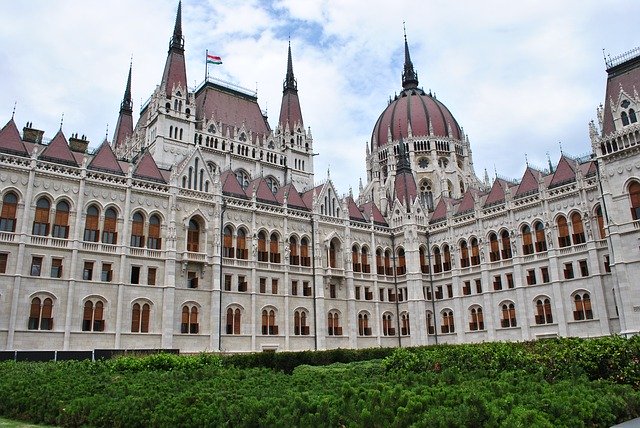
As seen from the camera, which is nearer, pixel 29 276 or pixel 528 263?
pixel 29 276

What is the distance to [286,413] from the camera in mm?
10664

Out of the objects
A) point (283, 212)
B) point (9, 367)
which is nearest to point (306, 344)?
point (283, 212)

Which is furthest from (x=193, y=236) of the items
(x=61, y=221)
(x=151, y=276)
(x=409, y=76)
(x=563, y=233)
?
(x=409, y=76)

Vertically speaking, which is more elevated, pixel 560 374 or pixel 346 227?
pixel 346 227

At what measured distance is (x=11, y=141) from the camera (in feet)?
126

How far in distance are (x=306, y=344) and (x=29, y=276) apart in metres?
24.0

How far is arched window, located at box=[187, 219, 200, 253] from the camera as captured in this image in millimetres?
44531

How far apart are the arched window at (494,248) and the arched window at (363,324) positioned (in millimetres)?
14026

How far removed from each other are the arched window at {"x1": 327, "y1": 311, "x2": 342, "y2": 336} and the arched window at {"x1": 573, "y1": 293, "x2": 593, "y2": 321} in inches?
840

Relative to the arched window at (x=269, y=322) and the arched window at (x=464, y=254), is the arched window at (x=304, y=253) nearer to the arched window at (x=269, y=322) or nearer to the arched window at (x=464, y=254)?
the arched window at (x=269, y=322)

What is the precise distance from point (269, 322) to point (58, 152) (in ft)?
73.9

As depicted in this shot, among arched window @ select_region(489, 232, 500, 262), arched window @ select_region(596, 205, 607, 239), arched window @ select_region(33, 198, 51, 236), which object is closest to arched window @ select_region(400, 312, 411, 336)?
arched window @ select_region(489, 232, 500, 262)

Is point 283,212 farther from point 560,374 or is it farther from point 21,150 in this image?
point 560,374

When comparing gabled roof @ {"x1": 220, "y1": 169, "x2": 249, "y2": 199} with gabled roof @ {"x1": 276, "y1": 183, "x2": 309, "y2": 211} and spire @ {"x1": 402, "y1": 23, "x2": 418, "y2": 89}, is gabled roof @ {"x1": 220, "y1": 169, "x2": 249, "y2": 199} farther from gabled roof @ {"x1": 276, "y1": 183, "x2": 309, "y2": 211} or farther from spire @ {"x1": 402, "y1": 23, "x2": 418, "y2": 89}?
spire @ {"x1": 402, "y1": 23, "x2": 418, "y2": 89}
